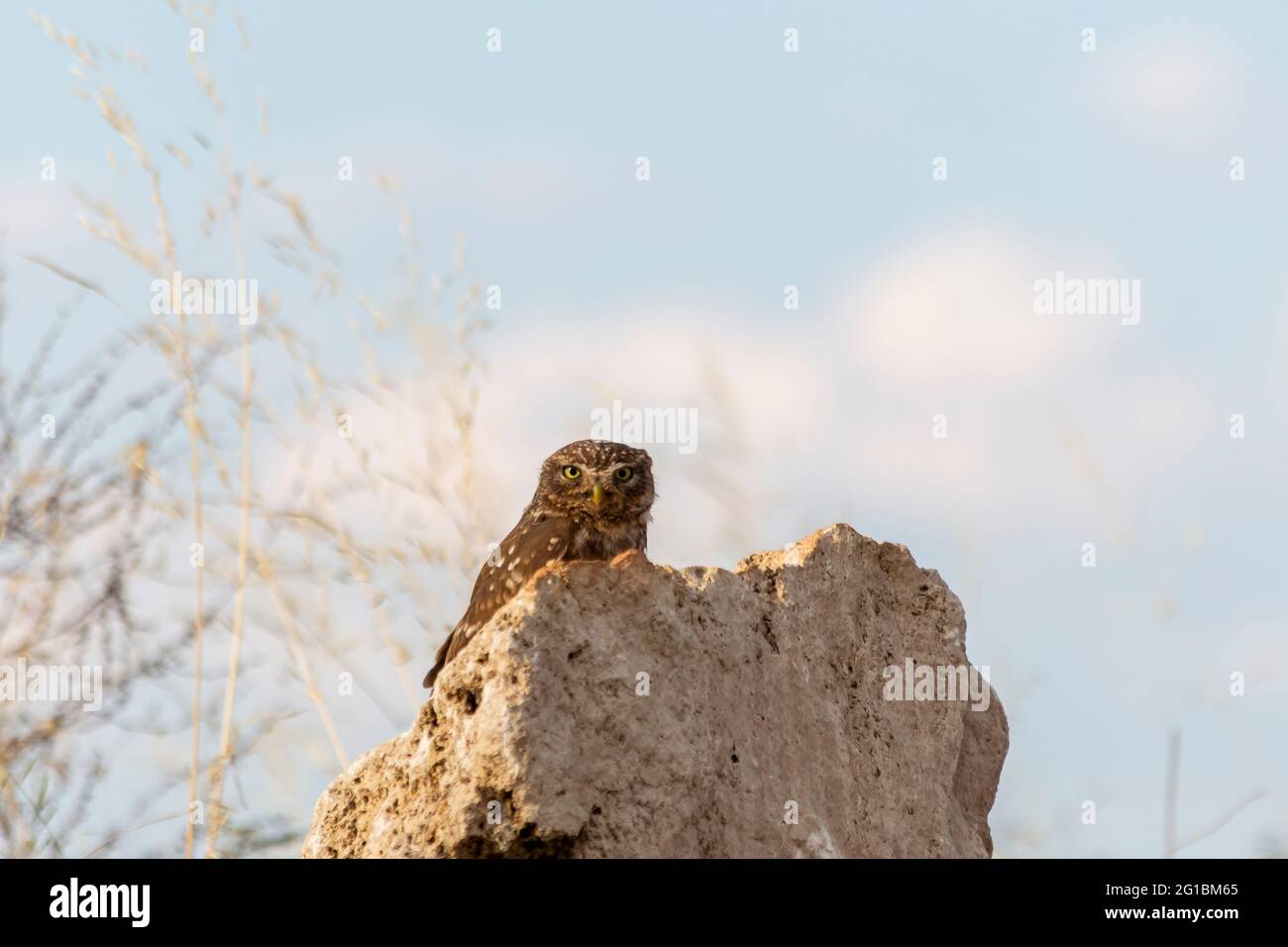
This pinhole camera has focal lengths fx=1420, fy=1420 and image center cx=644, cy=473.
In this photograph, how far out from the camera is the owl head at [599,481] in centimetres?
517

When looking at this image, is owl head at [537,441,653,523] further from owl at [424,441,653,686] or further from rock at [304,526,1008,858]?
rock at [304,526,1008,858]

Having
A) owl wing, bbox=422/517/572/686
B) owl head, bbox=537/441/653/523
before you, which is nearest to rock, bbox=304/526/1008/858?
owl wing, bbox=422/517/572/686

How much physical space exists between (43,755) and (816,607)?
9.44 ft

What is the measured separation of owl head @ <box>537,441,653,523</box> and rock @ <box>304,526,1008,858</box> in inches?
45.3

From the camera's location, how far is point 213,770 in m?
5.00

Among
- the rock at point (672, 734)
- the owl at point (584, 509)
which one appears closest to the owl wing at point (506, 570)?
the owl at point (584, 509)

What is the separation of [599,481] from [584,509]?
0.13 meters

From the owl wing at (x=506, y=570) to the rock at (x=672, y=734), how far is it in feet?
3.39

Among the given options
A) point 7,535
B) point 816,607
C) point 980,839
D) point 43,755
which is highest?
point 7,535

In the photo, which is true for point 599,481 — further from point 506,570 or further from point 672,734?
point 672,734
